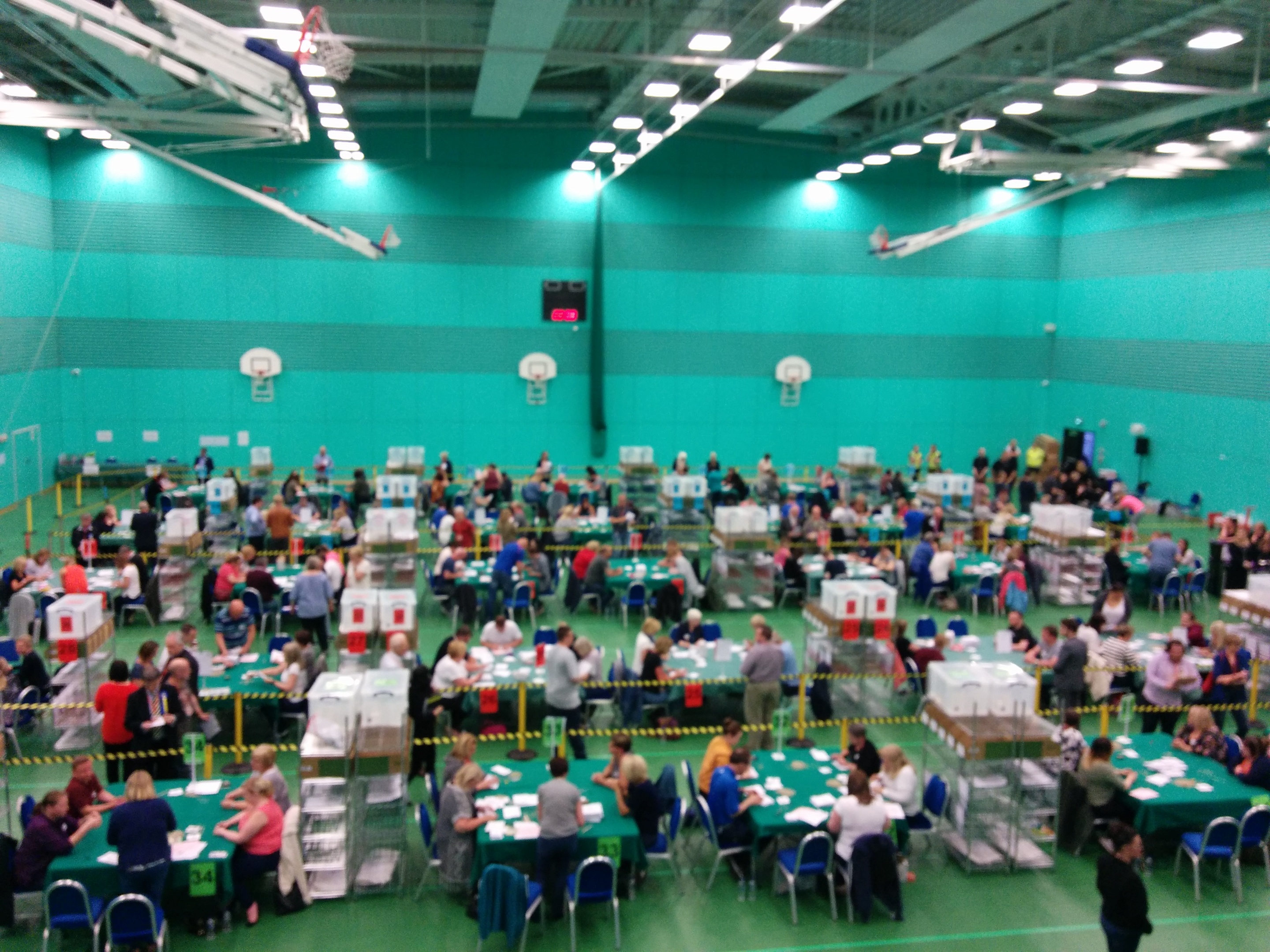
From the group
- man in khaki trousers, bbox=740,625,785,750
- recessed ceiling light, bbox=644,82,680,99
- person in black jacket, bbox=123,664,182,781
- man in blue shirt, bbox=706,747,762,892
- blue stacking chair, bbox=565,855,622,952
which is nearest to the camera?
blue stacking chair, bbox=565,855,622,952

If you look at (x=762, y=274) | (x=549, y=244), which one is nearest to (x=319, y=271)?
(x=549, y=244)

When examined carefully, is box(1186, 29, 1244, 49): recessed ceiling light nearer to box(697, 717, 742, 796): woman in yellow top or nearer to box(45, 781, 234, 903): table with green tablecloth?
box(697, 717, 742, 796): woman in yellow top

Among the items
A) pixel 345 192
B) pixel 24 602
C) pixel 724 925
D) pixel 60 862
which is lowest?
pixel 724 925

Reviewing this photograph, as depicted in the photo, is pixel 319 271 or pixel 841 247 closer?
pixel 319 271

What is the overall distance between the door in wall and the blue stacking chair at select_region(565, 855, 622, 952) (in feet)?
64.3

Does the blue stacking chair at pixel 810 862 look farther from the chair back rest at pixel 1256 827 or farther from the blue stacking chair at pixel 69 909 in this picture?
the blue stacking chair at pixel 69 909

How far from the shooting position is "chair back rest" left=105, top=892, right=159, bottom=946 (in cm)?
694

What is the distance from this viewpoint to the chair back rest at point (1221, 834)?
27.1 feet

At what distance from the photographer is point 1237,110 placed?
2073cm

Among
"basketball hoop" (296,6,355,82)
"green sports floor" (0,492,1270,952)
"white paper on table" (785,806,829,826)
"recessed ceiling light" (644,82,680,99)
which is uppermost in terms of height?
"recessed ceiling light" (644,82,680,99)

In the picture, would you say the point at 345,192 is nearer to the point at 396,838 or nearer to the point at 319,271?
the point at 319,271

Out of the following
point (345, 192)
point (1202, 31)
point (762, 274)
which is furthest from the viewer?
point (762, 274)

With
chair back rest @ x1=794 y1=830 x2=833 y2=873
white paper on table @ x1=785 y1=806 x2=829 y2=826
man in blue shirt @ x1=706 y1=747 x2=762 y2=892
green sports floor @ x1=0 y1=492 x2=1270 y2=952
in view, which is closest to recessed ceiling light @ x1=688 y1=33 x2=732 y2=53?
man in blue shirt @ x1=706 y1=747 x2=762 y2=892

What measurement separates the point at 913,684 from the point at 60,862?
28.9 ft
